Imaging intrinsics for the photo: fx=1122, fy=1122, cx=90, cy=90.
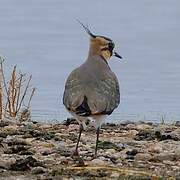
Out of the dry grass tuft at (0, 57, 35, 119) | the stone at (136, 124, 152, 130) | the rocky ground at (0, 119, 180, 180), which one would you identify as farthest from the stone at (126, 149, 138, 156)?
the dry grass tuft at (0, 57, 35, 119)

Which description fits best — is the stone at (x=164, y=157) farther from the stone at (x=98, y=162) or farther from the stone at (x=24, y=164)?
the stone at (x=24, y=164)

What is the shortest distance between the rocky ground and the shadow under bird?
28 cm

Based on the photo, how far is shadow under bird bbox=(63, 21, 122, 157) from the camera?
→ 9.88 meters

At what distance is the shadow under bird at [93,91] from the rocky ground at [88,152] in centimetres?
28

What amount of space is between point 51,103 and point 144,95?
81.6 inches

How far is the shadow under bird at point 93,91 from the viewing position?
9.88 metres

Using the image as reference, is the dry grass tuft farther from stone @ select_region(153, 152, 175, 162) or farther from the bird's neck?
stone @ select_region(153, 152, 175, 162)

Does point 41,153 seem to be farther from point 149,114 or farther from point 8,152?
point 149,114

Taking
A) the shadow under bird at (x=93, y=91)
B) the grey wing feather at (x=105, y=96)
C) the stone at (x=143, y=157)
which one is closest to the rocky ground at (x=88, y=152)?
the stone at (x=143, y=157)

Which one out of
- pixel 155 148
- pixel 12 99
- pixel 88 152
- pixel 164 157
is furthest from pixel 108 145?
pixel 12 99

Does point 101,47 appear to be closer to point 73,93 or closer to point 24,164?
point 73,93

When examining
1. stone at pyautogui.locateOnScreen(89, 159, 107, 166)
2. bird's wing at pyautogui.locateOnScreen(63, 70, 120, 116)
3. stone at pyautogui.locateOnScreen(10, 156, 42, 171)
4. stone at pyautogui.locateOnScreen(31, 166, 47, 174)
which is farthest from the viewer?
bird's wing at pyautogui.locateOnScreen(63, 70, 120, 116)

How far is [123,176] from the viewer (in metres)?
8.92

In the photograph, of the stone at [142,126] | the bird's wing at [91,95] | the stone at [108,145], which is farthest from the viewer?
the stone at [142,126]
